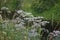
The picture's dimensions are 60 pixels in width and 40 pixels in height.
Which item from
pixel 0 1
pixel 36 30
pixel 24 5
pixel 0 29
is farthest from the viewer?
pixel 24 5

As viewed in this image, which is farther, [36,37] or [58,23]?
[58,23]

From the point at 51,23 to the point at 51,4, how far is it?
59 centimetres

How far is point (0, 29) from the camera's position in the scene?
10.5 feet

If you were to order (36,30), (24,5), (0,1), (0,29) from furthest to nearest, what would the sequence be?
(24,5) → (0,1) → (36,30) → (0,29)

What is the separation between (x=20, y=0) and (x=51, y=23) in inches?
29.3

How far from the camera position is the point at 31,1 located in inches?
210

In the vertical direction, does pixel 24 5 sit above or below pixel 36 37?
above

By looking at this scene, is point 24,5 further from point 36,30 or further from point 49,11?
point 36,30

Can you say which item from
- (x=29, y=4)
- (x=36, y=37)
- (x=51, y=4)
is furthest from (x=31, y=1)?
(x=36, y=37)

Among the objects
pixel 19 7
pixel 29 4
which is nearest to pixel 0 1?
pixel 19 7

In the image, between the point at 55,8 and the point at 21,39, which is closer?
the point at 21,39

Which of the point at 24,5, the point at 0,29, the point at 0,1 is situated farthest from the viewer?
the point at 24,5

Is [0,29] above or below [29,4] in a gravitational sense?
below

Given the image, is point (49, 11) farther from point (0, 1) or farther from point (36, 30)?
point (36, 30)
